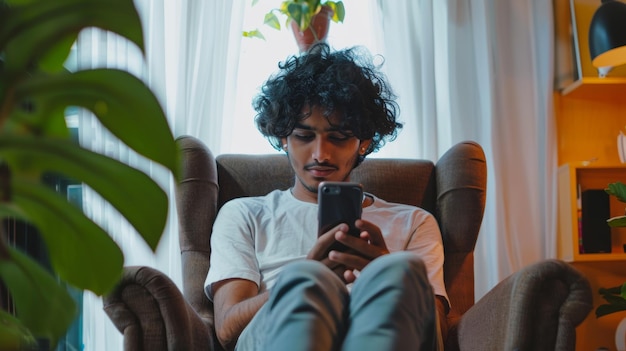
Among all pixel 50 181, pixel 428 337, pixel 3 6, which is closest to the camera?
pixel 3 6

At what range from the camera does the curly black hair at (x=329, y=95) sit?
75.3 inches

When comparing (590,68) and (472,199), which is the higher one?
(590,68)

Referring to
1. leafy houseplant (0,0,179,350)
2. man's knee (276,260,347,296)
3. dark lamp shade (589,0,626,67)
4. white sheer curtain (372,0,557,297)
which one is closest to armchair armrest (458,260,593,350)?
man's knee (276,260,347,296)

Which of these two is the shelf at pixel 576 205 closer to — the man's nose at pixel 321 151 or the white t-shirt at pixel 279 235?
the white t-shirt at pixel 279 235

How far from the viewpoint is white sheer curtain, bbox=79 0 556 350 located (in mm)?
2703

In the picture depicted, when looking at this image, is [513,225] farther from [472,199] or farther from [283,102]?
[283,102]

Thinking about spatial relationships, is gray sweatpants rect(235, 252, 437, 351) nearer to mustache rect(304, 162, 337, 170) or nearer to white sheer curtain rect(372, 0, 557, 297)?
mustache rect(304, 162, 337, 170)

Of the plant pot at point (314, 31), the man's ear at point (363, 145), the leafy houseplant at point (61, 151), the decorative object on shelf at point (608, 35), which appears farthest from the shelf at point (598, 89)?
the leafy houseplant at point (61, 151)

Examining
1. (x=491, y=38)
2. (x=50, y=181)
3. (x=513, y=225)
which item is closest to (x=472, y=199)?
(x=513, y=225)

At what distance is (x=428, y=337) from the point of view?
117 centimetres

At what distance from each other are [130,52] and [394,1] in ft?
3.15

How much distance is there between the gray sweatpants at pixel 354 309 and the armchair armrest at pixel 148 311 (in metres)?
0.35

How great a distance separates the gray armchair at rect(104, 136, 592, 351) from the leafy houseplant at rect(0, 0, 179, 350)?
38.9 inches

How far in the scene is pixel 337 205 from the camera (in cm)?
164
